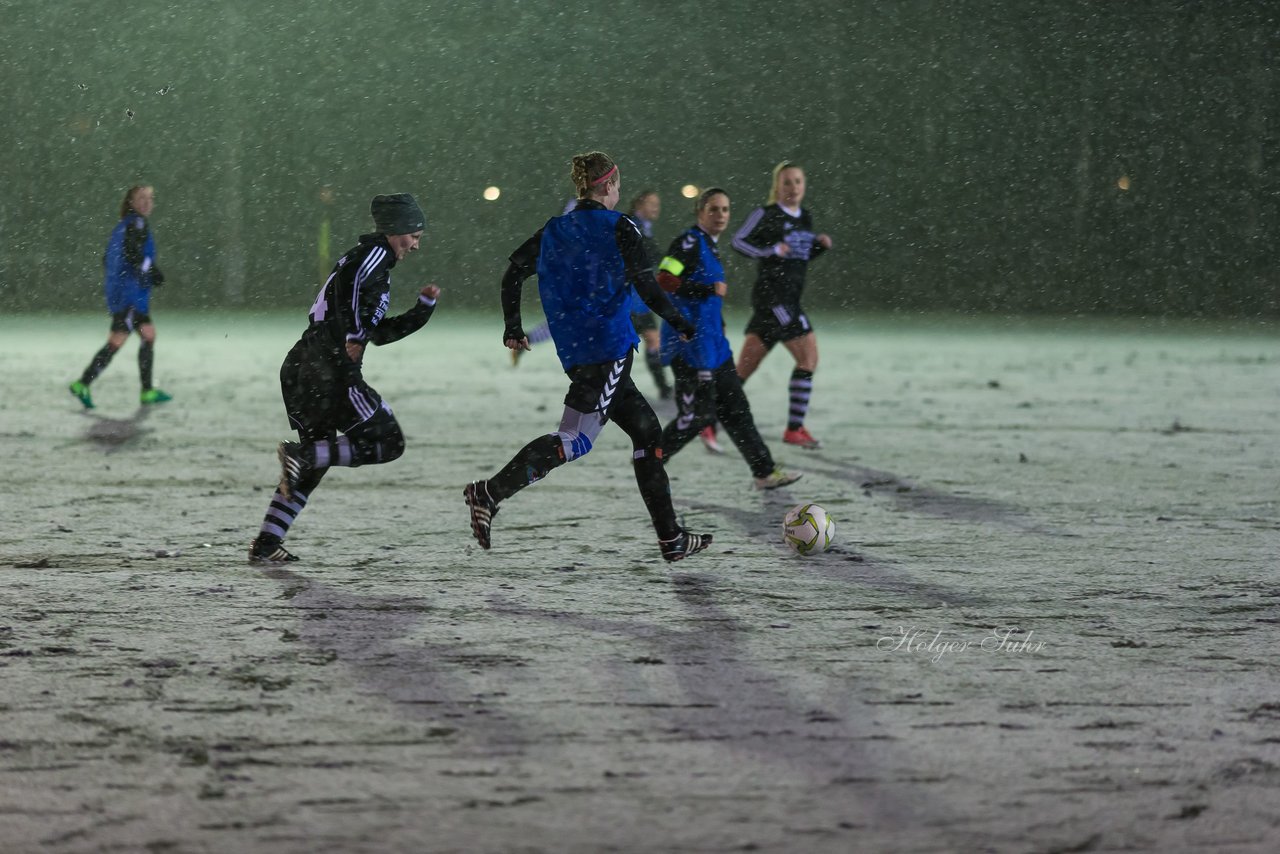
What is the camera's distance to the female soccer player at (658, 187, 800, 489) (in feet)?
26.8

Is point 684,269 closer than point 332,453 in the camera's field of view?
No

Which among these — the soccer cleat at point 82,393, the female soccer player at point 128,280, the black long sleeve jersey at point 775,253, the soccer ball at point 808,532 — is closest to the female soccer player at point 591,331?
the soccer ball at point 808,532

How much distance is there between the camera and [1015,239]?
27719 mm

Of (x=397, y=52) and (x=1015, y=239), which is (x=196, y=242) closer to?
(x=397, y=52)

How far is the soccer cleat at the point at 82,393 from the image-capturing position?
12.1 meters


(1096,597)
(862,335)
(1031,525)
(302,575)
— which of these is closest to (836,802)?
(1096,597)

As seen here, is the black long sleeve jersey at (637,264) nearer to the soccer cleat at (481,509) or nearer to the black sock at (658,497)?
the black sock at (658,497)

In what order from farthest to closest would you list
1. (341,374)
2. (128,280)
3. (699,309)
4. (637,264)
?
(128,280), (699,309), (341,374), (637,264)

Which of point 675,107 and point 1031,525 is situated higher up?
point 675,107

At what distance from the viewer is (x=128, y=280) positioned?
1233 centimetres

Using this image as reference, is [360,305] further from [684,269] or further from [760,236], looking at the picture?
[760,236]

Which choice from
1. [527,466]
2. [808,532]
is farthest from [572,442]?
[808,532]

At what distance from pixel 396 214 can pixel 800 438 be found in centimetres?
485

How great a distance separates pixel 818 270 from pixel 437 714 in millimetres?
24775
